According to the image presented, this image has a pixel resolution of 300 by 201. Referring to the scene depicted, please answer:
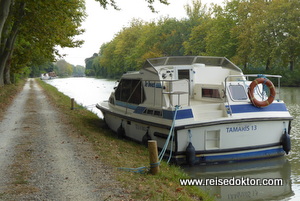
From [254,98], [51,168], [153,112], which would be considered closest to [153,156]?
[51,168]

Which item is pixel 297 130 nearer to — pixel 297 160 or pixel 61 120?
pixel 297 160

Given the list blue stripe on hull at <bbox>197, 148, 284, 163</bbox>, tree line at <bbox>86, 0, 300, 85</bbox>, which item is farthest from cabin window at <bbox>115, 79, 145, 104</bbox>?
tree line at <bbox>86, 0, 300, 85</bbox>

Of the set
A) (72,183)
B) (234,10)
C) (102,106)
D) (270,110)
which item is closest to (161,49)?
(234,10)

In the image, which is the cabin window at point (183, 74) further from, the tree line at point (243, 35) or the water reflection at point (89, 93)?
the tree line at point (243, 35)

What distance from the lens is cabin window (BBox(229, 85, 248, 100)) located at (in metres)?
10.5

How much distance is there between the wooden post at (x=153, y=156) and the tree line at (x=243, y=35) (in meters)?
35.6

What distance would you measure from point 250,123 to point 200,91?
253 centimetres

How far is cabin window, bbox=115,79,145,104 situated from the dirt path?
2539mm

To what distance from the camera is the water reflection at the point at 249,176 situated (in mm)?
7777

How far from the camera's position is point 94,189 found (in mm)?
6273

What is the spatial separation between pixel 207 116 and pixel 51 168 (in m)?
4.69

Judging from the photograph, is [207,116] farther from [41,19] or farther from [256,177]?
[41,19]

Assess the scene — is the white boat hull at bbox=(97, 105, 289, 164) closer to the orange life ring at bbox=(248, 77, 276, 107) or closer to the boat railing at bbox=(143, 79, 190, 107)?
the orange life ring at bbox=(248, 77, 276, 107)

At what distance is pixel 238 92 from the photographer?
10.6 m
